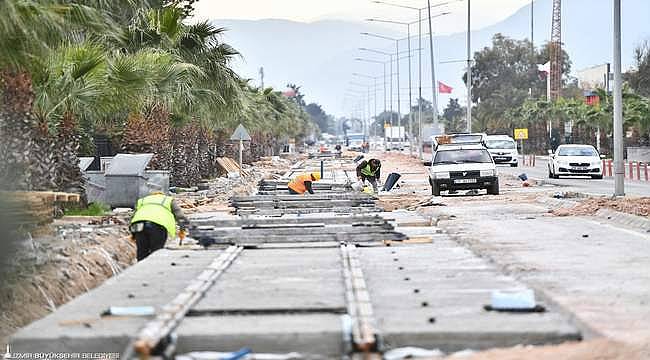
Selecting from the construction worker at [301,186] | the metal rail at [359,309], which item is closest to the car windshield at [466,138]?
the construction worker at [301,186]

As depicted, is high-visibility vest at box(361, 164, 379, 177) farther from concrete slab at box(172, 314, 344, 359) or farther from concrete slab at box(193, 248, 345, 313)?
concrete slab at box(172, 314, 344, 359)

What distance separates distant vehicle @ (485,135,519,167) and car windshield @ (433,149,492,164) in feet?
110

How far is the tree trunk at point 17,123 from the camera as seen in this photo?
20.7 meters

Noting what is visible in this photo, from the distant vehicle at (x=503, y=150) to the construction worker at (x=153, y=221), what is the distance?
5485 centimetres

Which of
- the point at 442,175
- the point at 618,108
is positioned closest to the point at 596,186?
the point at 442,175

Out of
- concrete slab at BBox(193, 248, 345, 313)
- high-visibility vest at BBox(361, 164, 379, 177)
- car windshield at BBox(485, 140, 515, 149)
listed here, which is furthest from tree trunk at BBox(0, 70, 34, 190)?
car windshield at BBox(485, 140, 515, 149)

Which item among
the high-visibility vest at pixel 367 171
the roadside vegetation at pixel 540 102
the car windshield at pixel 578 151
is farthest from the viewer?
the roadside vegetation at pixel 540 102

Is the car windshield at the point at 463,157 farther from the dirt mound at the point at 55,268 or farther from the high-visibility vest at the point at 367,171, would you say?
the dirt mound at the point at 55,268

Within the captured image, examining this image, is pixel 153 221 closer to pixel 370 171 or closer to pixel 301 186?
pixel 301 186

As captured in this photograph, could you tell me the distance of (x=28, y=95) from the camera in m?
21.4

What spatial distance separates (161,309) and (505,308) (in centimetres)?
330

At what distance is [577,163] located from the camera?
5181cm

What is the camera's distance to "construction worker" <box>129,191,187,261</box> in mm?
16625

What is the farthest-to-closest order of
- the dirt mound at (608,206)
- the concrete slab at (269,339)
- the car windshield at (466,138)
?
the car windshield at (466,138), the dirt mound at (608,206), the concrete slab at (269,339)
